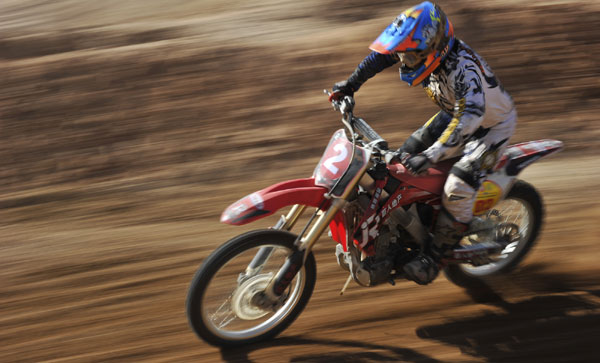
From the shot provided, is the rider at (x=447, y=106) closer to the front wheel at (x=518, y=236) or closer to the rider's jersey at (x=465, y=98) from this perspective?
the rider's jersey at (x=465, y=98)

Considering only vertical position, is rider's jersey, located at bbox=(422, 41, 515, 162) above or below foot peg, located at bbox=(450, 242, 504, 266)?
above

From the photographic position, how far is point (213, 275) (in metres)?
3.36

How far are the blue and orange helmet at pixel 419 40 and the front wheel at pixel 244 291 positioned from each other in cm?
121

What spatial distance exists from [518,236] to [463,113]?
1.37 meters

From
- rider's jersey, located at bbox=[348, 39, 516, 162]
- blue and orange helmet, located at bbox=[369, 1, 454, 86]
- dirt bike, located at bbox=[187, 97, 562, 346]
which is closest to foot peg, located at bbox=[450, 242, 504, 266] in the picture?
dirt bike, located at bbox=[187, 97, 562, 346]

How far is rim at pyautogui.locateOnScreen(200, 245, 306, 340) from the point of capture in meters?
3.60

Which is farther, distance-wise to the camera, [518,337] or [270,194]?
[518,337]

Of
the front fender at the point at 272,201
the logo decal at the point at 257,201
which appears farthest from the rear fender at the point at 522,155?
the logo decal at the point at 257,201

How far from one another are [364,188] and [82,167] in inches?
137

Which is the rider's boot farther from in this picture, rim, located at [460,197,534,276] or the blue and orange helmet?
the blue and orange helmet

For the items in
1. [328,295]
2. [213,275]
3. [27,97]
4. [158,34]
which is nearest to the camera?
[213,275]

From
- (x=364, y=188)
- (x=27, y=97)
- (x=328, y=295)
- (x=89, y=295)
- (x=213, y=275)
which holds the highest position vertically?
(x=27, y=97)

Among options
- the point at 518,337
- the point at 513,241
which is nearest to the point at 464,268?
the point at 513,241

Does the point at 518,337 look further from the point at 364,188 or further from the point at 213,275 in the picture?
the point at 213,275
